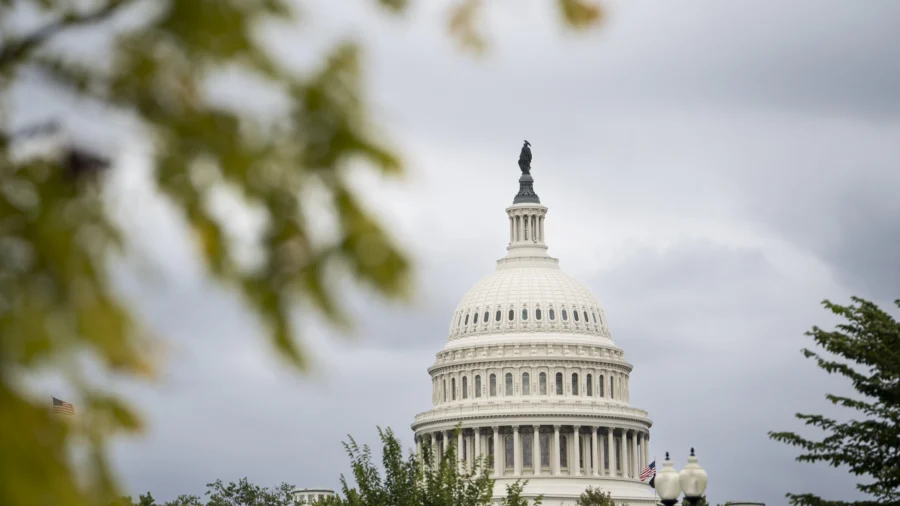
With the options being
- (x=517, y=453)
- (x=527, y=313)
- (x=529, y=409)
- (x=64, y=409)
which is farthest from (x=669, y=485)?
(x=527, y=313)

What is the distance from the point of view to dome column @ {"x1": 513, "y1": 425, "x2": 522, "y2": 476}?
18625 centimetres

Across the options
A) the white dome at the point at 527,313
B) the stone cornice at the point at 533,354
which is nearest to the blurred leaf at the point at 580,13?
the stone cornice at the point at 533,354

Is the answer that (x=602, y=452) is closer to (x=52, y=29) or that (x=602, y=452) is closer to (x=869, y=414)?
(x=869, y=414)

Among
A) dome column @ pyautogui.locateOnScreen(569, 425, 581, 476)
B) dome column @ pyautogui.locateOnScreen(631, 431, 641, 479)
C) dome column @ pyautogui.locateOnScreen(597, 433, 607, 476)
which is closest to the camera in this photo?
dome column @ pyautogui.locateOnScreen(569, 425, 581, 476)

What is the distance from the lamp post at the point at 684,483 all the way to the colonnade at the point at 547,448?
15259 centimetres

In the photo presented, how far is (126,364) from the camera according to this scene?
424cm

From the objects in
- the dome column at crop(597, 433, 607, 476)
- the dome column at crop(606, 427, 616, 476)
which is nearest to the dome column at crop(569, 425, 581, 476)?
the dome column at crop(597, 433, 607, 476)

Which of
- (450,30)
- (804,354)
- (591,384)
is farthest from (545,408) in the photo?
(450,30)

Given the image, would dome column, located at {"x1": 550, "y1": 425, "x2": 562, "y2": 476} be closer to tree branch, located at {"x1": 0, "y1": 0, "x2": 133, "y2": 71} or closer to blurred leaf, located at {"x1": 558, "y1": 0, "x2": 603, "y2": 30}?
blurred leaf, located at {"x1": 558, "y1": 0, "x2": 603, "y2": 30}

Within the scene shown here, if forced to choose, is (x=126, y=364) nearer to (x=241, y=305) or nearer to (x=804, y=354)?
(x=241, y=305)

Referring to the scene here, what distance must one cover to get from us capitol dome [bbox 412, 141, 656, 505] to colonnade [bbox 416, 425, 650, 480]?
114 millimetres

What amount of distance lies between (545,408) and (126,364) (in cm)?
18420

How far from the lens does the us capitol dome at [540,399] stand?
612ft

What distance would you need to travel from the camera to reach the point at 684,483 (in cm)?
3297
